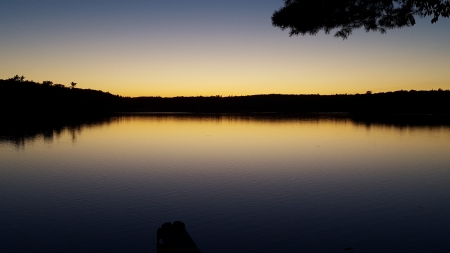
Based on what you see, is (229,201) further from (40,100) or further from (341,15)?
(40,100)

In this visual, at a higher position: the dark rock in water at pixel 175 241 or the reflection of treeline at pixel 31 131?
the dark rock in water at pixel 175 241

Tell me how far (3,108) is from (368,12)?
7955 cm

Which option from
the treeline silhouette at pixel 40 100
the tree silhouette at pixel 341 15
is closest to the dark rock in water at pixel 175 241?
the tree silhouette at pixel 341 15

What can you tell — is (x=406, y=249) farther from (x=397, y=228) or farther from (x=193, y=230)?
(x=193, y=230)

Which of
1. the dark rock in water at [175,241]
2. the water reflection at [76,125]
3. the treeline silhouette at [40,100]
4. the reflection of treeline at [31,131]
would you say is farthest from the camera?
the treeline silhouette at [40,100]

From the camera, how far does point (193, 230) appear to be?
29.1ft

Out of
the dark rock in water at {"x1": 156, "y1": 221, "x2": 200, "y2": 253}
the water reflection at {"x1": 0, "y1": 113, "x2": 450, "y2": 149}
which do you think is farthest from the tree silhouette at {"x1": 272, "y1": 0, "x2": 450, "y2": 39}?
the water reflection at {"x1": 0, "y1": 113, "x2": 450, "y2": 149}

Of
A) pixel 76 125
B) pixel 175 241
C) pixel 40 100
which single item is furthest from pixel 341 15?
pixel 40 100

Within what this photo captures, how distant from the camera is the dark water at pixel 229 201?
8.25m

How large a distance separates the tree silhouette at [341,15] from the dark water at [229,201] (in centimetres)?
428

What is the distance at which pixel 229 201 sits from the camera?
11.6 m

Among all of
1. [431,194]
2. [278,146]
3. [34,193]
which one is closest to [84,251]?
[34,193]

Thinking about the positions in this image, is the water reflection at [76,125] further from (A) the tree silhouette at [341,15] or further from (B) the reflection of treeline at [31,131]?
(A) the tree silhouette at [341,15]

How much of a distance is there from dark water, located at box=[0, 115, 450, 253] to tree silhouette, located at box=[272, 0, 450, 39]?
14.0 feet
